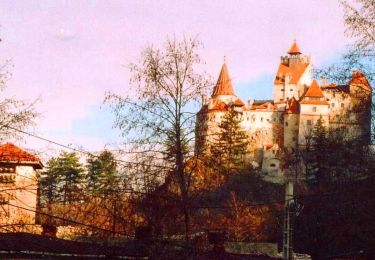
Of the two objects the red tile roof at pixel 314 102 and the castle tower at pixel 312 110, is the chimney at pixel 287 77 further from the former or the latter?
the red tile roof at pixel 314 102

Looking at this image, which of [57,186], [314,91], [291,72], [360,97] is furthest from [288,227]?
Result: [291,72]

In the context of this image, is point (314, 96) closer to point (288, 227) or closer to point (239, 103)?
point (239, 103)

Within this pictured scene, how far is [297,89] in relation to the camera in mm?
115750

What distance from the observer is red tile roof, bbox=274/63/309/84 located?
117 m

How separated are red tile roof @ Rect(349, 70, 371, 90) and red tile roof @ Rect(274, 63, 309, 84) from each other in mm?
105652

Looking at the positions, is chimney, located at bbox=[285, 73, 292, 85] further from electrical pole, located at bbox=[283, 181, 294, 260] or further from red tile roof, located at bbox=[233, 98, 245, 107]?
electrical pole, located at bbox=[283, 181, 294, 260]

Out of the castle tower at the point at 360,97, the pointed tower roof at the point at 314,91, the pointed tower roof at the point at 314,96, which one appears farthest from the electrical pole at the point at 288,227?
the pointed tower roof at the point at 314,91

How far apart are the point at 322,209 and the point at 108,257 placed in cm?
3301

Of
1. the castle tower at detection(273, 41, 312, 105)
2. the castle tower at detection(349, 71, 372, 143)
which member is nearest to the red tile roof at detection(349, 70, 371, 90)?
the castle tower at detection(349, 71, 372, 143)

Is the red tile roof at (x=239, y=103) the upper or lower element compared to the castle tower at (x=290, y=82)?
lower

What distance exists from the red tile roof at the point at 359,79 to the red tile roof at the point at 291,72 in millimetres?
105652

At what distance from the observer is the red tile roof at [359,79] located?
11.9m

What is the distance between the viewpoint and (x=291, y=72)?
119250mm

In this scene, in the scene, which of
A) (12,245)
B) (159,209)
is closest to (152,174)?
(159,209)
